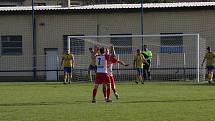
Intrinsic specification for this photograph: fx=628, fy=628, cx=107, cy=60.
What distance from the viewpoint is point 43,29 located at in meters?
45.0

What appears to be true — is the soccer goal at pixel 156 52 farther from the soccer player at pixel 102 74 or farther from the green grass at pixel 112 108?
the soccer player at pixel 102 74

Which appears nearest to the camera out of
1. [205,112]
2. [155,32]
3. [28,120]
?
[28,120]

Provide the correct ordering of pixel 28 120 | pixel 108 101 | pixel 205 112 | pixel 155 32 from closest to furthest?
pixel 28 120
pixel 205 112
pixel 108 101
pixel 155 32

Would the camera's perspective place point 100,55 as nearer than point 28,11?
Yes

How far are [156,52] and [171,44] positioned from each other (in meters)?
1.14

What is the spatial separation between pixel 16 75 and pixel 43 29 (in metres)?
3.81

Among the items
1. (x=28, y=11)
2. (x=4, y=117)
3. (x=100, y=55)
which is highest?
(x=28, y=11)

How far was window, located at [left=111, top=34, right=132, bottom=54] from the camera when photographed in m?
42.5

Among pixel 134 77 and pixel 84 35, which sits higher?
pixel 84 35

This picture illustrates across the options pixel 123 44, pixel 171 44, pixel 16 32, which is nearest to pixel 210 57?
pixel 171 44

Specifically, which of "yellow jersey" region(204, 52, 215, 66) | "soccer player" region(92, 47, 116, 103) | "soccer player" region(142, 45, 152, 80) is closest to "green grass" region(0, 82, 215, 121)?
"soccer player" region(92, 47, 116, 103)

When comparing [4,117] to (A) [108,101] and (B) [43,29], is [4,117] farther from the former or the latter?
(B) [43,29]

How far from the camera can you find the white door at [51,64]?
4416cm

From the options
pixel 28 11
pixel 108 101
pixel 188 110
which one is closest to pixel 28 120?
pixel 188 110
